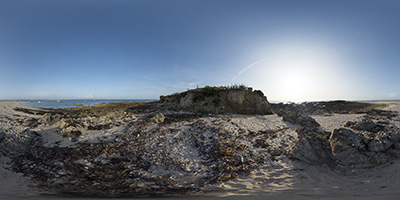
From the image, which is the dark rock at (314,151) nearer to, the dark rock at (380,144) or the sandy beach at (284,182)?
the sandy beach at (284,182)

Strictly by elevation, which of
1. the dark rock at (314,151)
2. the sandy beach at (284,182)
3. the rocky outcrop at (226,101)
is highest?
the rocky outcrop at (226,101)

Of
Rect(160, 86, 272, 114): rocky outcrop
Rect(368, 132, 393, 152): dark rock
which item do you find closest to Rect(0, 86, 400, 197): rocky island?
Rect(368, 132, 393, 152): dark rock

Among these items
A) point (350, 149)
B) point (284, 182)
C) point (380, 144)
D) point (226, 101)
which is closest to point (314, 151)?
point (350, 149)

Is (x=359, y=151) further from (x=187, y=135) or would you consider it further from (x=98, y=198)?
(x=98, y=198)

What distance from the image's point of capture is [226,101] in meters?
16.1

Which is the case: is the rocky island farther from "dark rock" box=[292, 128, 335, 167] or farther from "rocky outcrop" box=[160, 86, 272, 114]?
"rocky outcrop" box=[160, 86, 272, 114]

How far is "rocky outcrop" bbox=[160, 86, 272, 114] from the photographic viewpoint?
15.6 meters

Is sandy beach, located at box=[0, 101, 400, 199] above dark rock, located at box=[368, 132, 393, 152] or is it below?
below

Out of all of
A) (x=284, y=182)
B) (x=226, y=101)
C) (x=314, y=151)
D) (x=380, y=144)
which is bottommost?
(x=284, y=182)

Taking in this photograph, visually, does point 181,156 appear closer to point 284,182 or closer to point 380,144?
point 284,182

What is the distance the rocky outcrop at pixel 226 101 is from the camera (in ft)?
51.2

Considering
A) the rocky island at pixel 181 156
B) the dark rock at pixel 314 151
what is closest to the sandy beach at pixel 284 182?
the rocky island at pixel 181 156

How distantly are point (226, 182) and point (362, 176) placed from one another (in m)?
4.32

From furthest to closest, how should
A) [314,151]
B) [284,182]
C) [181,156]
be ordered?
[181,156] → [314,151] → [284,182]
